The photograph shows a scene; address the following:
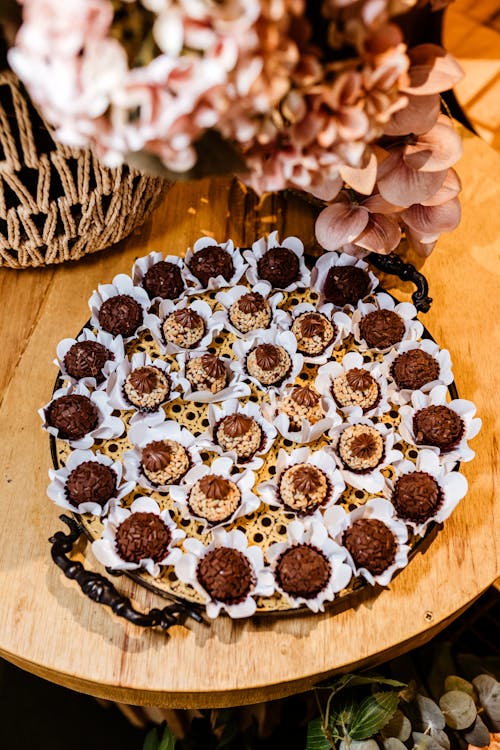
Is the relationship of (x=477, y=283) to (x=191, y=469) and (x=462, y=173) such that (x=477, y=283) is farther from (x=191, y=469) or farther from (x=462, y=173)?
(x=191, y=469)

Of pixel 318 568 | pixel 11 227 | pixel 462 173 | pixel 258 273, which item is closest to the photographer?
pixel 318 568

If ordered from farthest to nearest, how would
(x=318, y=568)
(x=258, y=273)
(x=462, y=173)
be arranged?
(x=462, y=173), (x=258, y=273), (x=318, y=568)

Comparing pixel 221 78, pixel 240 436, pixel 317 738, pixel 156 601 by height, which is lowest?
pixel 317 738

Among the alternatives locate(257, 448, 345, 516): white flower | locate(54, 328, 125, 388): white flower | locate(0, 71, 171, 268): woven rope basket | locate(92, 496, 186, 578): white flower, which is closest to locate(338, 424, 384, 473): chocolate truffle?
locate(257, 448, 345, 516): white flower

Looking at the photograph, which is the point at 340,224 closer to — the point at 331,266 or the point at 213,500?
the point at 331,266

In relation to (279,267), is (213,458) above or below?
below

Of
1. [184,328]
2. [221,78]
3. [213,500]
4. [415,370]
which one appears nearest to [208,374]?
[184,328]

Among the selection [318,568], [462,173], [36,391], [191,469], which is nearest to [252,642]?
[318,568]
